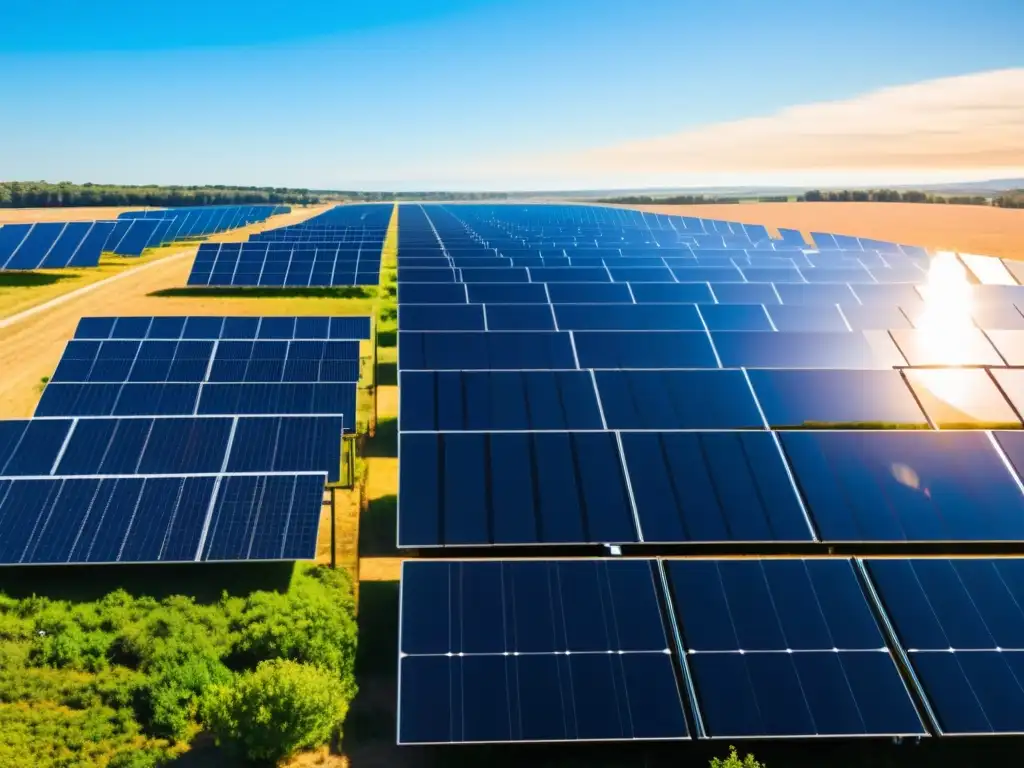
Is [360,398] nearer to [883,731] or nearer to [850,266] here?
[883,731]

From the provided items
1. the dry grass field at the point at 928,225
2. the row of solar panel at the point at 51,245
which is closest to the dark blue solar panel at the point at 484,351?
the row of solar panel at the point at 51,245

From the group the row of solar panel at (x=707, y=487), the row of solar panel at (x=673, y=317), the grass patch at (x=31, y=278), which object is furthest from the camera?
the grass patch at (x=31, y=278)

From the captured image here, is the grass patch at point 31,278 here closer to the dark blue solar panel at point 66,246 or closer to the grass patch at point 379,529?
the dark blue solar panel at point 66,246

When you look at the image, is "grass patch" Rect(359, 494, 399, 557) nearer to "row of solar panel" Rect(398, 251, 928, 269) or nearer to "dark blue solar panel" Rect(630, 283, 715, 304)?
"dark blue solar panel" Rect(630, 283, 715, 304)

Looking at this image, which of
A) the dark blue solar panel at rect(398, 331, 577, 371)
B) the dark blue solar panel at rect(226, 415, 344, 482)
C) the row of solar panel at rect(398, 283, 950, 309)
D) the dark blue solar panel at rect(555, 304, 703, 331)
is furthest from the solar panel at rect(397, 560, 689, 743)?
the row of solar panel at rect(398, 283, 950, 309)

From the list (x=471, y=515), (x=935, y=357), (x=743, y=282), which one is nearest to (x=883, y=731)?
(x=471, y=515)

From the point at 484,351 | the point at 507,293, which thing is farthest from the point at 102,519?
the point at 507,293
